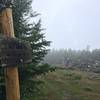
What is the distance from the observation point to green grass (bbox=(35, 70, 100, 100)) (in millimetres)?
13523

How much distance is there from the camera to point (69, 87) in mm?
15234

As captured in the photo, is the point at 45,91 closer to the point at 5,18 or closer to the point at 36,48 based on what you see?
the point at 36,48

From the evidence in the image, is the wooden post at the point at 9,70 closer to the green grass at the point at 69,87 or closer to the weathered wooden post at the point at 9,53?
the weathered wooden post at the point at 9,53

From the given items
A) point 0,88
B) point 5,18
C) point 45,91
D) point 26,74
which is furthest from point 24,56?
point 45,91

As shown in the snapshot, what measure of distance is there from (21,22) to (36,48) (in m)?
0.94

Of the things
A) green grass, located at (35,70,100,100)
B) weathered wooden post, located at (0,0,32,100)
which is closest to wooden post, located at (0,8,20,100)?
weathered wooden post, located at (0,0,32,100)

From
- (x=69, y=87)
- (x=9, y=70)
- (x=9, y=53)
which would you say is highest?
(x=9, y=53)

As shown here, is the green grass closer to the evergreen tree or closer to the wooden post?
the evergreen tree

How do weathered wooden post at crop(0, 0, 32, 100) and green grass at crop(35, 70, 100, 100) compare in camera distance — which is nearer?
weathered wooden post at crop(0, 0, 32, 100)

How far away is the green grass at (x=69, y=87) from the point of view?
1352 centimetres

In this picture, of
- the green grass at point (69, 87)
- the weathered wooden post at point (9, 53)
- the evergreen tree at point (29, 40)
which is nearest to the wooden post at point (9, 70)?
the weathered wooden post at point (9, 53)

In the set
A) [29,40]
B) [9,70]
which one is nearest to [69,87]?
[29,40]

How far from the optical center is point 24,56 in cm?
469

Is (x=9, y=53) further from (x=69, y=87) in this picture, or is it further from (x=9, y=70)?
(x=69, y=87)
